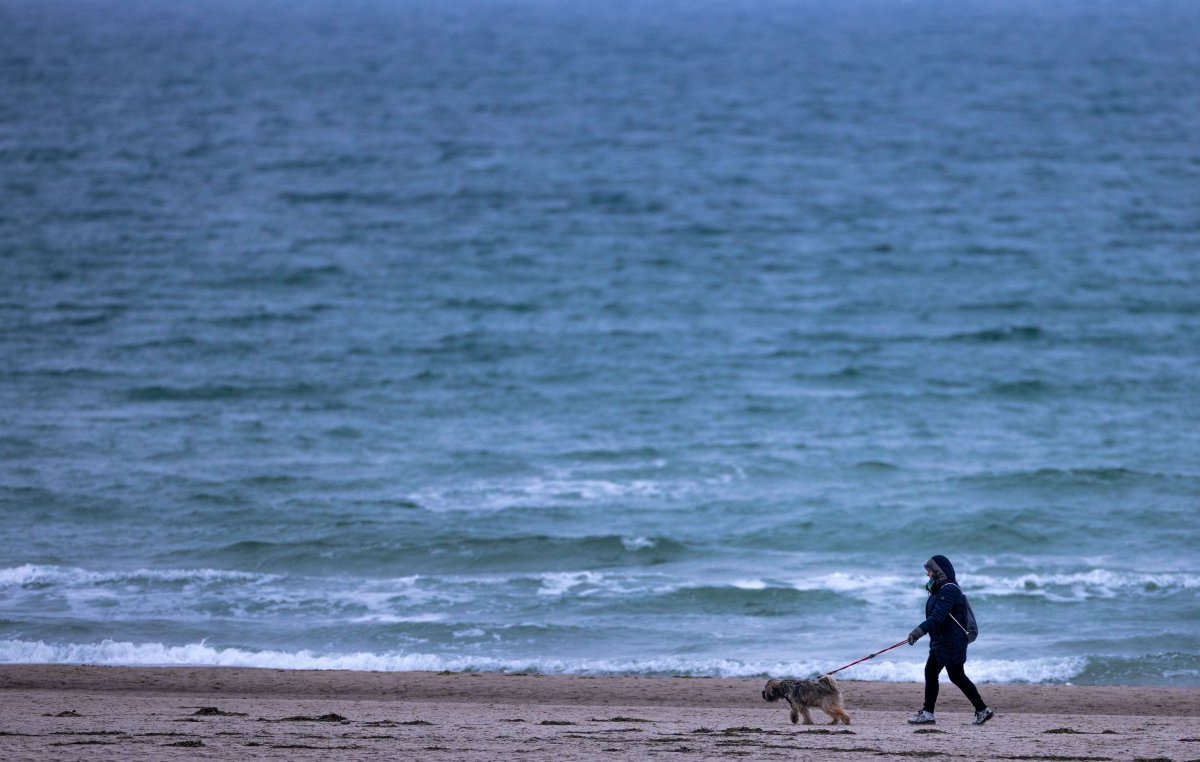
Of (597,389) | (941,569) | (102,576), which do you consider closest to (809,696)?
(941,569)

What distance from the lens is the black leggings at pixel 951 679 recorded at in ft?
35.9

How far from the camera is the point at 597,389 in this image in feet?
94.0

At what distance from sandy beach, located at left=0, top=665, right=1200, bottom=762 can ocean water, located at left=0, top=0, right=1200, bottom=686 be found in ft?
3.13

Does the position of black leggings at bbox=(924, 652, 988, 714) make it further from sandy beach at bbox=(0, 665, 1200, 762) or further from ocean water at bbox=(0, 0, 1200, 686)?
ocean water at bbox=(0, 0, 1200, 686)

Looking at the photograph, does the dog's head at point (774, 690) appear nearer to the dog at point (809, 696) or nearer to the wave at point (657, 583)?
the dog at point (809, 696)

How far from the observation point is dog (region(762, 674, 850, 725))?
1122 cm

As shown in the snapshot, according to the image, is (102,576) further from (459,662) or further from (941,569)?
(941,569)

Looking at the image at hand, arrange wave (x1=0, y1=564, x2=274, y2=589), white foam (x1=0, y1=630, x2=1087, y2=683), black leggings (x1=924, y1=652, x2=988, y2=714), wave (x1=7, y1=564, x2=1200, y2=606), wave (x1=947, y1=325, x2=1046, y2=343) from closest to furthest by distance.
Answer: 1. black leggings (x1=924, y1=652, x2=988, y2=714)
2. white foam (x1=0, y1=630, x2=1087, y2=683)
3. wave (x1=7, y1=564, x2=1200, y2=606)
4. wave (x1=0, y1=564, x2=274, y2=589)
5. wave (x1=947, y1=325, x2=1046, y2=343)

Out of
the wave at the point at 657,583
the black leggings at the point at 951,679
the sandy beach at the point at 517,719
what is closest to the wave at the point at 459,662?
the sandy beach at the point at 517,719

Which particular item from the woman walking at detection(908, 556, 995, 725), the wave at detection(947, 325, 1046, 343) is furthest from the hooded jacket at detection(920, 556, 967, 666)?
the wave at detection(947, 325, 1046, 343)

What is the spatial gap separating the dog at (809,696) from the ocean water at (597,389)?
3.58m

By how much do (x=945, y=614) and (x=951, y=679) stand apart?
642 mm

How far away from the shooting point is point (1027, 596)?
682 inches

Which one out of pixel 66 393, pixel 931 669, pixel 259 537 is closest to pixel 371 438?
pixel 259 537
